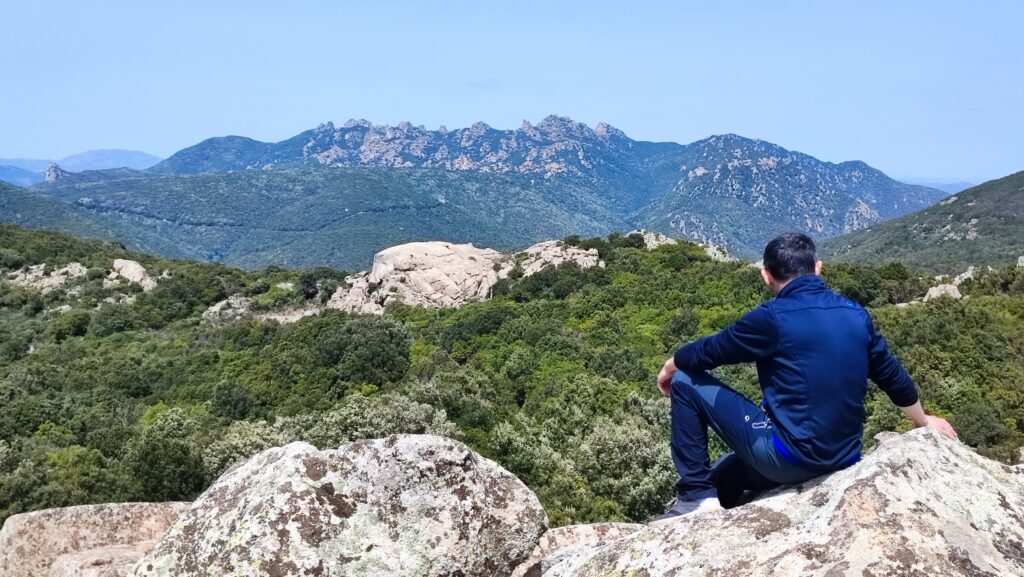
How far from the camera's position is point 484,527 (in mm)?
6020

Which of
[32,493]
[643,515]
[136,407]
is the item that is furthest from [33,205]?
[643,515]

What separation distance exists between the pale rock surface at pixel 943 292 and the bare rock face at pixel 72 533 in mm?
40544

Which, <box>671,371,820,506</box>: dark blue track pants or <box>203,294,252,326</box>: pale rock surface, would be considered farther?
<box>203,294,252,326</box>: pale rock surface

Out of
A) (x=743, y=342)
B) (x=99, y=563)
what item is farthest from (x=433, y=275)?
(x=743, y=342)

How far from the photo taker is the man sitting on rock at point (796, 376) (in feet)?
14.5

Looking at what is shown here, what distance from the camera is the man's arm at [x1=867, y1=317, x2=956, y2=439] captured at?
4621mm

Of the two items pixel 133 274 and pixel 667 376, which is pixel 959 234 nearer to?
pixel 133 274

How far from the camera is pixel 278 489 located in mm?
5629

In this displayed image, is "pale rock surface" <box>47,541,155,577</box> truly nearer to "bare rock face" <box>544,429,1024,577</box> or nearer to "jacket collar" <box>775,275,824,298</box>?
"bare rock face" <box>544,429,1024,577</box>

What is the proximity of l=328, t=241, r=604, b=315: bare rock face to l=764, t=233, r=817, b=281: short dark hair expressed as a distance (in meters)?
49.9

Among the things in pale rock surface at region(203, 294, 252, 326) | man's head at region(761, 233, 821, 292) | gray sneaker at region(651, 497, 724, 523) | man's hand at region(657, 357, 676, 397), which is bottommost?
pale rock surface at region(203, 294, 252, 326)

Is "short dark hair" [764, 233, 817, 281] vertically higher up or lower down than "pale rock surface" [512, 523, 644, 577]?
higher up

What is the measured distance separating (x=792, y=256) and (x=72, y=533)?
8741mm

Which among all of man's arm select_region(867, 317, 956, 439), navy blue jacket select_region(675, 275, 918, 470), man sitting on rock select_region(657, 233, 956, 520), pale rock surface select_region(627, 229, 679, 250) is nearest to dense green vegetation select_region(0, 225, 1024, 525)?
pale rock surface select_region(627, 229, 679, 250)
